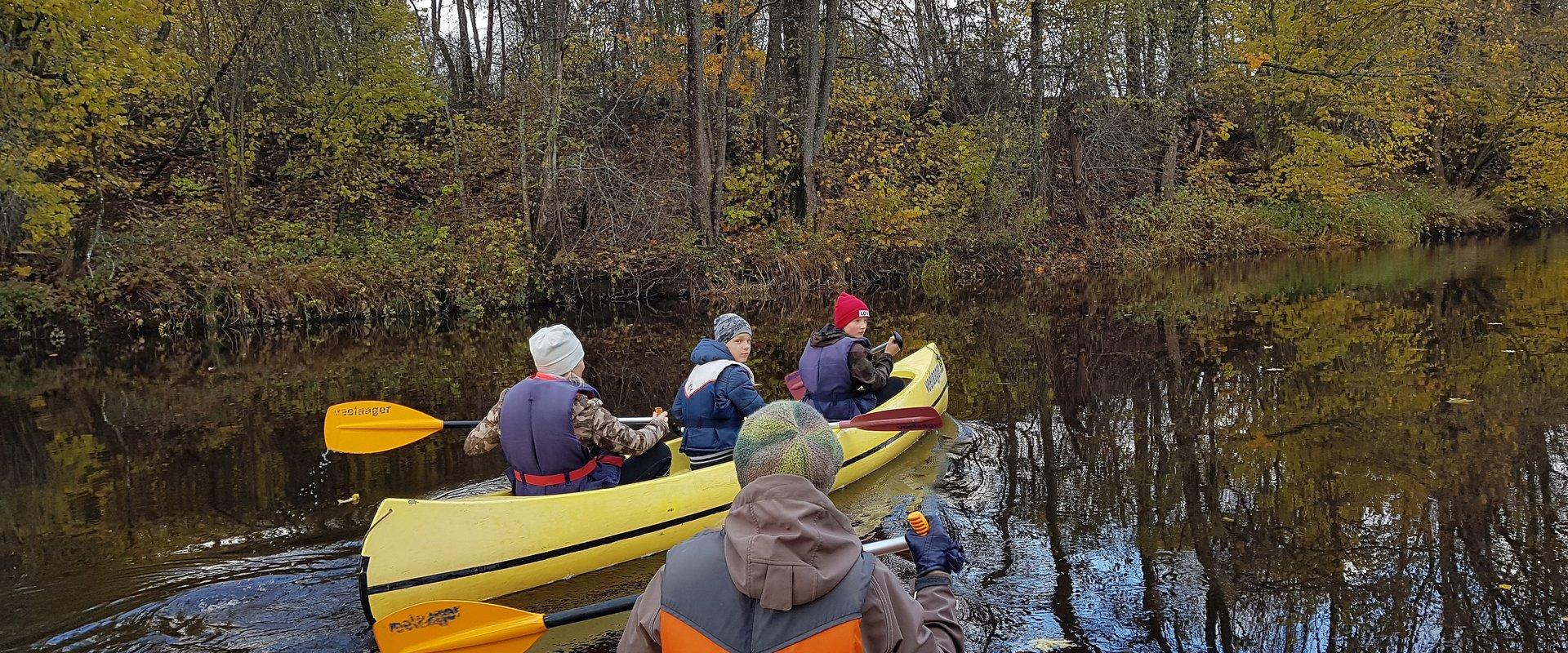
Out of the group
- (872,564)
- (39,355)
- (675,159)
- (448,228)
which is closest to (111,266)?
(39,355)

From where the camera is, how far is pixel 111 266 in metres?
13.6

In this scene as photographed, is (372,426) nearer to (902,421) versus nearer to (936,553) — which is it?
(902,421)

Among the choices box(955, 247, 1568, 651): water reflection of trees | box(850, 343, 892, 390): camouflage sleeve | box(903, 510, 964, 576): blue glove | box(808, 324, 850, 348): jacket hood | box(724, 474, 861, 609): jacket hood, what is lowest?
box(955, 247, 1568, 651): water reflection of trees

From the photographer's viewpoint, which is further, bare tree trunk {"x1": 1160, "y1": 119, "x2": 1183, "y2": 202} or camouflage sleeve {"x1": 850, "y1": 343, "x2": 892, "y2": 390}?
bare tree trunk {"x1": 1160, "y1": 119, "x2": 1183, "y2": 202}

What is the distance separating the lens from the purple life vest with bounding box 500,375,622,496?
4777 millimetres

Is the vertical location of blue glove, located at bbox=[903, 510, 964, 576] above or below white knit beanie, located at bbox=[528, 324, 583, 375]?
below

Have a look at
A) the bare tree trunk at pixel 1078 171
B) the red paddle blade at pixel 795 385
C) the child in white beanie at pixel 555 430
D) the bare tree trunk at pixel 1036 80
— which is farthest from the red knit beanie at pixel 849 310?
the bare tree trunk at pixel 1078 171

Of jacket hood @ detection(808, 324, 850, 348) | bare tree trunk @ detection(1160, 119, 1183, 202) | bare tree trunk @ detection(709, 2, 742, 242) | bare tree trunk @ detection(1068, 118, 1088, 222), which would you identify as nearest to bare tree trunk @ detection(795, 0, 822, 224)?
bare tree trunk @ detection(709, 2, 742, 242)

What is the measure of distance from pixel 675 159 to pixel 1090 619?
1563 centimetres

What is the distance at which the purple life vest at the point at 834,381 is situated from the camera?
7.23 meters

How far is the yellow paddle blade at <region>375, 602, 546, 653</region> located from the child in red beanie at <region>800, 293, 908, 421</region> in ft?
11.5

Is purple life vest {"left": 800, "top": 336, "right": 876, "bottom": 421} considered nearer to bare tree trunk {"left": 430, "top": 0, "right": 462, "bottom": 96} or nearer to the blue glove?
the blue glove

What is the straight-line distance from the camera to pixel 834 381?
23.9 feet

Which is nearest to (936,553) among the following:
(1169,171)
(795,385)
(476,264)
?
(795,385)
